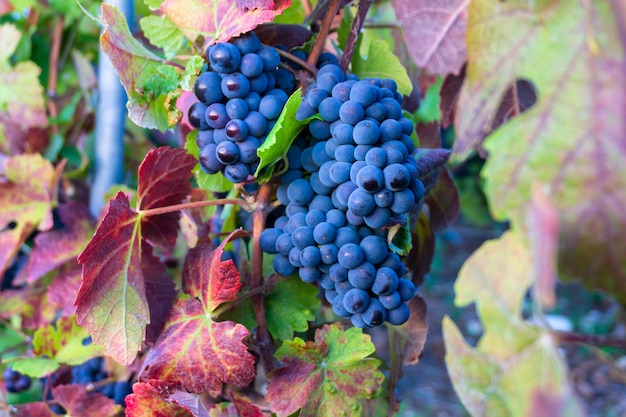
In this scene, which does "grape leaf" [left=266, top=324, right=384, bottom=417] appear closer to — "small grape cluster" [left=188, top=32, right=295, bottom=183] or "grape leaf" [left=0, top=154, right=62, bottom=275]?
"small grape cluster" [left=188, top=32, right=295, bottom=183]

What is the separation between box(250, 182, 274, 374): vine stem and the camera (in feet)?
2.04

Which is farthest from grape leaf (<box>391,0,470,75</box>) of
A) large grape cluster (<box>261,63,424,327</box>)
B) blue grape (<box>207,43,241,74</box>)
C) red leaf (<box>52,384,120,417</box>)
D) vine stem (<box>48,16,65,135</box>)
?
vine stem (<box>48,16,65,135</box>)

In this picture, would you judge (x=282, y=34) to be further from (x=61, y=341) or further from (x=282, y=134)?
(x=61, y=341)

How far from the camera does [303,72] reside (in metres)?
0.62

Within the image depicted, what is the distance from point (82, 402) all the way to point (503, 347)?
1.89 feet

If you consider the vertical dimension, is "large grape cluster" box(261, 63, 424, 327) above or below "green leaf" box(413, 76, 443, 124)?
above

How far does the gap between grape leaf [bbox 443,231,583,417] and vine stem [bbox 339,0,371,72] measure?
12.7 inches

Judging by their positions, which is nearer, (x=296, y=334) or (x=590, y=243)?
(x=590, y=243)

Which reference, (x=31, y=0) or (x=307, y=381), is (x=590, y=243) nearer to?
(x=307, y=381)

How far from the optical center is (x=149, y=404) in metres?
0.57

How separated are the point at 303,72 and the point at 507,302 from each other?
35 centimetres

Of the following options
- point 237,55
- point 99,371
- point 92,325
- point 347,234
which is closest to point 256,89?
point 237,55

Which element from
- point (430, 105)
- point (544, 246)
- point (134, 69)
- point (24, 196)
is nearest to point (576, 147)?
point (544, 246)

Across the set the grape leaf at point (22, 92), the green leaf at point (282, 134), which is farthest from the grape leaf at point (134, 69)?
the grape leaf at point (22, 92)
